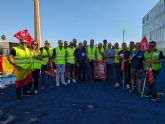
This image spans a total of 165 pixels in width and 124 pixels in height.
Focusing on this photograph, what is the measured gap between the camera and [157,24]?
41.4 meters

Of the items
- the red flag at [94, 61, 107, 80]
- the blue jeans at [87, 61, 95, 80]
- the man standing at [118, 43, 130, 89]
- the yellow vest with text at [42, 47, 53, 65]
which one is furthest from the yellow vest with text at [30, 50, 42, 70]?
the red flag at [94, 61, 107, 80]

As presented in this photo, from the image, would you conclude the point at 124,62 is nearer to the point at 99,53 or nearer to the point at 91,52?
the point at 99,53

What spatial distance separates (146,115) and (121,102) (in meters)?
1.48

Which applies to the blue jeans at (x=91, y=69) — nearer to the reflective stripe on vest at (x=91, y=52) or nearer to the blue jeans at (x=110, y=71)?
the reflective stripe on vest at (x=91, y=52)

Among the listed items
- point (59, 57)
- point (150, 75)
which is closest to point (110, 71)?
point (59, 57)

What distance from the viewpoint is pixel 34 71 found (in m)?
9.62

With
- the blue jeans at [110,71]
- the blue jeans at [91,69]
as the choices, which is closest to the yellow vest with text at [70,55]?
the blue jeans at [91,69]

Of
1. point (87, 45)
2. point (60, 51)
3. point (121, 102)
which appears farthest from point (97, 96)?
point (87, 45)

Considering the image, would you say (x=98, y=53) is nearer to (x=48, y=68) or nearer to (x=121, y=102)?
(x=48, y=68)

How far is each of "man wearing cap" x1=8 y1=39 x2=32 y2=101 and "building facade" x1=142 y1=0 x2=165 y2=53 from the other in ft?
99.3

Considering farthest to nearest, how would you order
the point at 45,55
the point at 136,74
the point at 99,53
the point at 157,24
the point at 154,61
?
the point at 157,24 < the point at 99,53 < the point at 45,55 < the point at 136,74 < the point at 154,61

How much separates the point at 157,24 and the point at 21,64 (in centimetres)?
3594

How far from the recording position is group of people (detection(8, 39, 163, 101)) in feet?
28.6

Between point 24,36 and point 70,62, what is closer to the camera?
point 24,36
